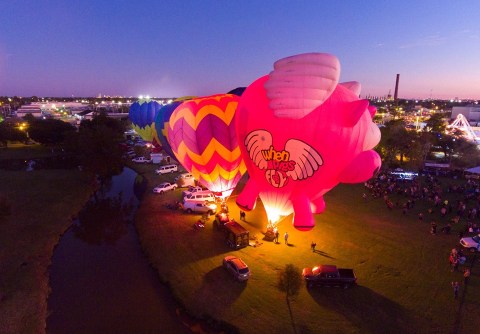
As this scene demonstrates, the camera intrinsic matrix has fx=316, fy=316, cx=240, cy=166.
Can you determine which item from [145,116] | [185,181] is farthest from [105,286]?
[145,116]

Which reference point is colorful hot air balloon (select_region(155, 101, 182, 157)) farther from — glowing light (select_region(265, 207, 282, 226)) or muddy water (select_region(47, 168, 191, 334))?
glowing light (select_region(265, 207, 282, 226))

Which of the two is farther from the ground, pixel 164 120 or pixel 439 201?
pixel 164 120

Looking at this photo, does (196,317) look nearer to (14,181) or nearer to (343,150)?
(343,150)

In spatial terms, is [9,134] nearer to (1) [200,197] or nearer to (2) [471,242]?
(1) [200,197]

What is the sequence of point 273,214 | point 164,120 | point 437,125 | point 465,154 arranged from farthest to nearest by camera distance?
point 437,125, point 465,154, point 164,120, point 273,214


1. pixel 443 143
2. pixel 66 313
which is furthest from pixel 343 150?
pixel 443 143

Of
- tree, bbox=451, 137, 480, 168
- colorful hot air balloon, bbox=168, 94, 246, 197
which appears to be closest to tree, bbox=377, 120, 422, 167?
tree, bbox=451, 137, 480, 168
